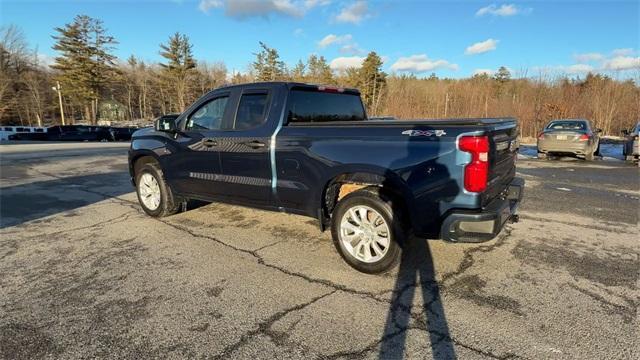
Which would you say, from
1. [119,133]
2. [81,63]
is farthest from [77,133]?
[81,63]

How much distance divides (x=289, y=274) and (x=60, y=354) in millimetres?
1928

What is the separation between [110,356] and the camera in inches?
100

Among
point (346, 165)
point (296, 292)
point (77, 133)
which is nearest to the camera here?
point (296, 292)

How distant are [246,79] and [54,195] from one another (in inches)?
2053

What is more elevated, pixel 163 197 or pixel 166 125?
pixel 166 125

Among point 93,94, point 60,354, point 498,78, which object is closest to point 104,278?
point 60,354

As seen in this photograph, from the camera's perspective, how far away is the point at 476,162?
319cm

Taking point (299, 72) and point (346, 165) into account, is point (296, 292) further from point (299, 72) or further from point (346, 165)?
point (299, 72)

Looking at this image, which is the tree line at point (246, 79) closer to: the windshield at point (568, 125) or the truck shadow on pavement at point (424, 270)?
the windshield at point (568, 125)

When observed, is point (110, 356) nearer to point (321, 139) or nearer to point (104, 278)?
point (104, 278)

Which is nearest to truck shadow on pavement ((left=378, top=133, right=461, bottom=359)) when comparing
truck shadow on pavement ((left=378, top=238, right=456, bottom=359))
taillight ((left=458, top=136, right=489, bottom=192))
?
truck shadow on pavement ((left=378, top=238, right=456, bottom=359))

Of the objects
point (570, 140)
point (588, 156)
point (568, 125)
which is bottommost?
point (588, 156)

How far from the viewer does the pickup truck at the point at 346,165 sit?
3.31 m

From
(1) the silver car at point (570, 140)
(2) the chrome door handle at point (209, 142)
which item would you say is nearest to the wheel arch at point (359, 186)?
(2) the chrome door handle at point (209, 142)
